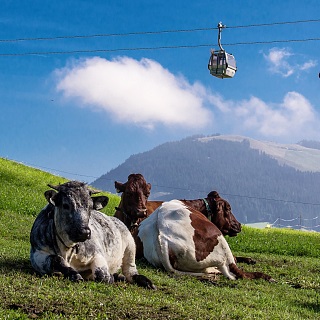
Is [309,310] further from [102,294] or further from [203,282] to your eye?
[102,294]

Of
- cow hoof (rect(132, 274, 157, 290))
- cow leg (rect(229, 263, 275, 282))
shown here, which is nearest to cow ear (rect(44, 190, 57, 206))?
cow hoof (rect(132, 274, 157, 290))

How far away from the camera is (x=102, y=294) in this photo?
8.45m

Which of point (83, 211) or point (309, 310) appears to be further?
point (309, 310)

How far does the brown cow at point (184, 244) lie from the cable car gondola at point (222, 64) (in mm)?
13550

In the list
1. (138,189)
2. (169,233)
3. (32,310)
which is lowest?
(32,310)

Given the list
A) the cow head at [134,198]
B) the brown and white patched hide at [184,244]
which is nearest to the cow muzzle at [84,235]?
the brown and white patched hide at [184,244]

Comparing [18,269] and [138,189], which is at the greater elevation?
[138,189]

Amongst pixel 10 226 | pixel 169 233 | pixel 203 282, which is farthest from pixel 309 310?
pixel 10 226

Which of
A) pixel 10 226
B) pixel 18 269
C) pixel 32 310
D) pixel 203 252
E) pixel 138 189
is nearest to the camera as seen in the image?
pixel 32 310

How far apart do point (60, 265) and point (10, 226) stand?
1060 centimetres

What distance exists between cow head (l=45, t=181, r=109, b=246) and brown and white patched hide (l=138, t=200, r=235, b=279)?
3.25 meters

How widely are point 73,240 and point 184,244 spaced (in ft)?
12.0

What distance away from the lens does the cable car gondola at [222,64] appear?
85.4 feet

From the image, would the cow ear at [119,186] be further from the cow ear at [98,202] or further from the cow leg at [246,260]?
the cow ear at [98,202]
